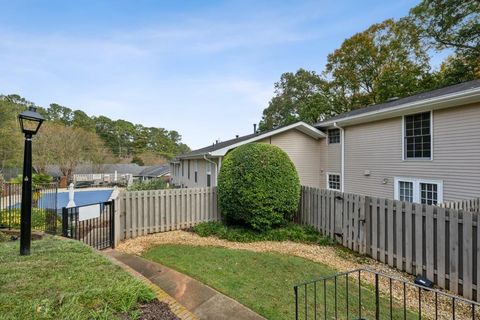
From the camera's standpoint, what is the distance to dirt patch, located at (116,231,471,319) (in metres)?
4.44

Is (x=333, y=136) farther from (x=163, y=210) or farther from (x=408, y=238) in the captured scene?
(x=163, y=210)

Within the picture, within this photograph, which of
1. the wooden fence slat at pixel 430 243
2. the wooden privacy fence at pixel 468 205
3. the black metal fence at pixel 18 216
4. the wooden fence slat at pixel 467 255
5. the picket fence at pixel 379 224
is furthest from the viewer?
the black metal fence at pixel 18 216

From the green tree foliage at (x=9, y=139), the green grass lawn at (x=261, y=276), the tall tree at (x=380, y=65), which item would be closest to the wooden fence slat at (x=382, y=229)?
the green grass lawn at (x=261, y=276)

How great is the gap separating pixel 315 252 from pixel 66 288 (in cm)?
534

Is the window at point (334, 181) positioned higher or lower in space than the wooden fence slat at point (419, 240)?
higher

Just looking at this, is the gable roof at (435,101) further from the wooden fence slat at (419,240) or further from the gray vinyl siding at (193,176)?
the gray vinyl siding at (193,176)

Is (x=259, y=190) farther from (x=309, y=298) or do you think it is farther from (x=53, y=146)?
(x=53, y=146)

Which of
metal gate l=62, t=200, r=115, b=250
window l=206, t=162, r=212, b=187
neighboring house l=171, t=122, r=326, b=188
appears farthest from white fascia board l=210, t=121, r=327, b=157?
metal gate l=62, t=200, r=115, b=250

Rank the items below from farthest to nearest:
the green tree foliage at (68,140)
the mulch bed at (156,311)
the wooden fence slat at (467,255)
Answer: the green tree foliage at (68,140) < the wooden fence slat at (467,255) < the mulch bed at (156,311)

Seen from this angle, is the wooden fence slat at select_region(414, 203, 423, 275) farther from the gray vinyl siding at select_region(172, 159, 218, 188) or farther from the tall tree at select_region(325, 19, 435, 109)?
the tall tree at select_region(325, 19, 435, 109)

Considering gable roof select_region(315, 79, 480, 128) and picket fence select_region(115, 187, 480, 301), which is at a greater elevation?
gable roof select_region(315, 79, 480, 128)

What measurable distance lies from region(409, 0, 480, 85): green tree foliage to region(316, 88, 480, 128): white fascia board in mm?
11587

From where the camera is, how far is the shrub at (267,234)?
7.29m

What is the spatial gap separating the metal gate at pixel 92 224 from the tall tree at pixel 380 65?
21.5m
